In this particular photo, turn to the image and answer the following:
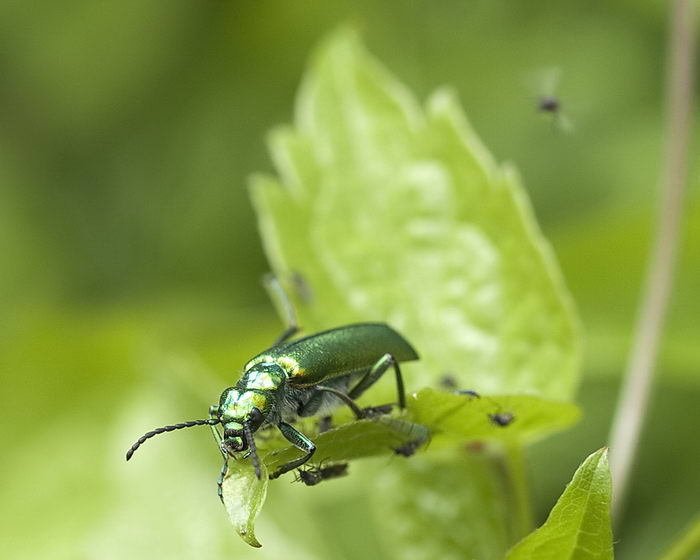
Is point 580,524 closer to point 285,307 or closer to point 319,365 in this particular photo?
point 319,365

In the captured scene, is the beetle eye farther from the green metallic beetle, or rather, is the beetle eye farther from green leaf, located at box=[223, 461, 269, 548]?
green leaf, located at box=[223, 461, 269, 548]

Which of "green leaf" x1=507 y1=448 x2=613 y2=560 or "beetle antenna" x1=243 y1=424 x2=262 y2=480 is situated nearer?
"green leaf" x1=507 y1=448 x2=613 y2=560

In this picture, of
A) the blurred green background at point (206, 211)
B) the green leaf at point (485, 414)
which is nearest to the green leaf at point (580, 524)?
the green leaf at point (485, 414)

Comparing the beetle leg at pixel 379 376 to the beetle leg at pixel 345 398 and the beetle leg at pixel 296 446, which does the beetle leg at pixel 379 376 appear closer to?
the beetle leg at pixel 345 398

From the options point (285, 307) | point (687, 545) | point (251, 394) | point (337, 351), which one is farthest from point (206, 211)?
point (687, 545)

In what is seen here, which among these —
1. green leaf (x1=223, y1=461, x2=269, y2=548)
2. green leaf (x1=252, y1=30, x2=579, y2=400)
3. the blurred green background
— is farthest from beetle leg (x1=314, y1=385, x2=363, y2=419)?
the blurred green background

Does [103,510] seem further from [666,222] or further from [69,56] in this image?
[69,56]
